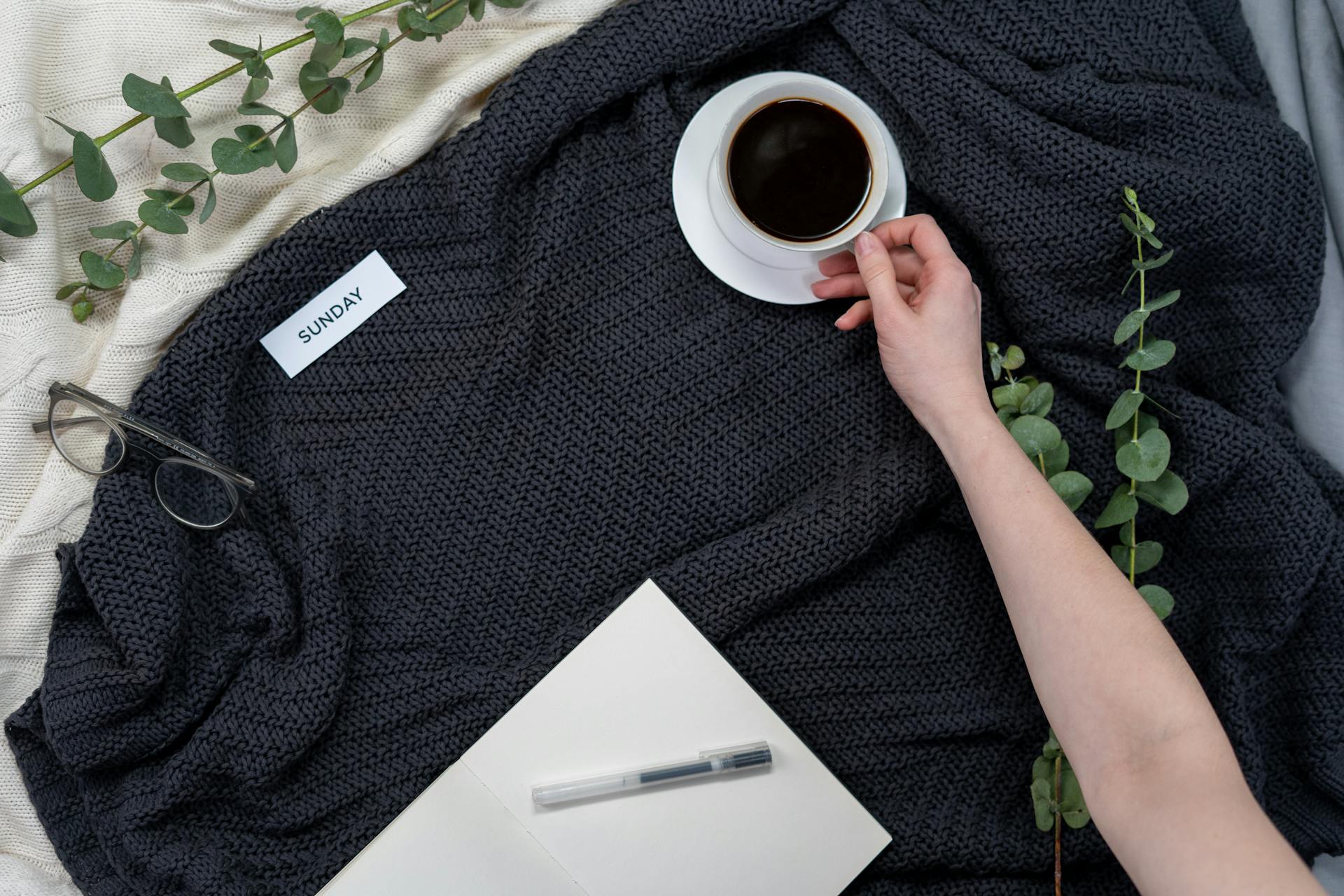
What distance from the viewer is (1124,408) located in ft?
3.01

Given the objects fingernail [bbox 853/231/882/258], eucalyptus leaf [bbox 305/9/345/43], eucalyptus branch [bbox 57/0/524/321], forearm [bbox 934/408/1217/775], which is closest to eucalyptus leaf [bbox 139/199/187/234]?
eucalyptus branch [bbox 57/0/524/321]

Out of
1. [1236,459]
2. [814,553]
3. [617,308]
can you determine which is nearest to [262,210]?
[617,308]

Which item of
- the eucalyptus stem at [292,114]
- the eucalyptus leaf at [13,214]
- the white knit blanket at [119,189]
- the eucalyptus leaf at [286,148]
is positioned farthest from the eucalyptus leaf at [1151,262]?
the eucalyptus leaf at [13,214]

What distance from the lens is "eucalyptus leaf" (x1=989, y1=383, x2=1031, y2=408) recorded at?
36.7 inches

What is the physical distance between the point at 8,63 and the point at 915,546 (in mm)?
1012

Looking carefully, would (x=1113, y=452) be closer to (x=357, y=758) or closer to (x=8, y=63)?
(x=357, y=758)

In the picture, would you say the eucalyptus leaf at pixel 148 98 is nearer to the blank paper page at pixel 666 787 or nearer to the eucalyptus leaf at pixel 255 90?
the eucalyptus leaf at pixel 255 90

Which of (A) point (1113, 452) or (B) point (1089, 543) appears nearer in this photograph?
(B) point (1089, 543)

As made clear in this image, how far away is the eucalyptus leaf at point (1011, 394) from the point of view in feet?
3.06

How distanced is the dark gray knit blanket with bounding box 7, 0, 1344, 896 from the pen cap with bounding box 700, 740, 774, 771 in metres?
0.11

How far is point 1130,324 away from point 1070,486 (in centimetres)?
16

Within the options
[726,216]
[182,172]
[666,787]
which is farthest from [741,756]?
[182,172]

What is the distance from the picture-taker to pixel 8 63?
91 centimetres

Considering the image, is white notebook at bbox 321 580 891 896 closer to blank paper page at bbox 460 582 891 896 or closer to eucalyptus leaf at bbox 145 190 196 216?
blank paper page at bbox 460 582 891 896
